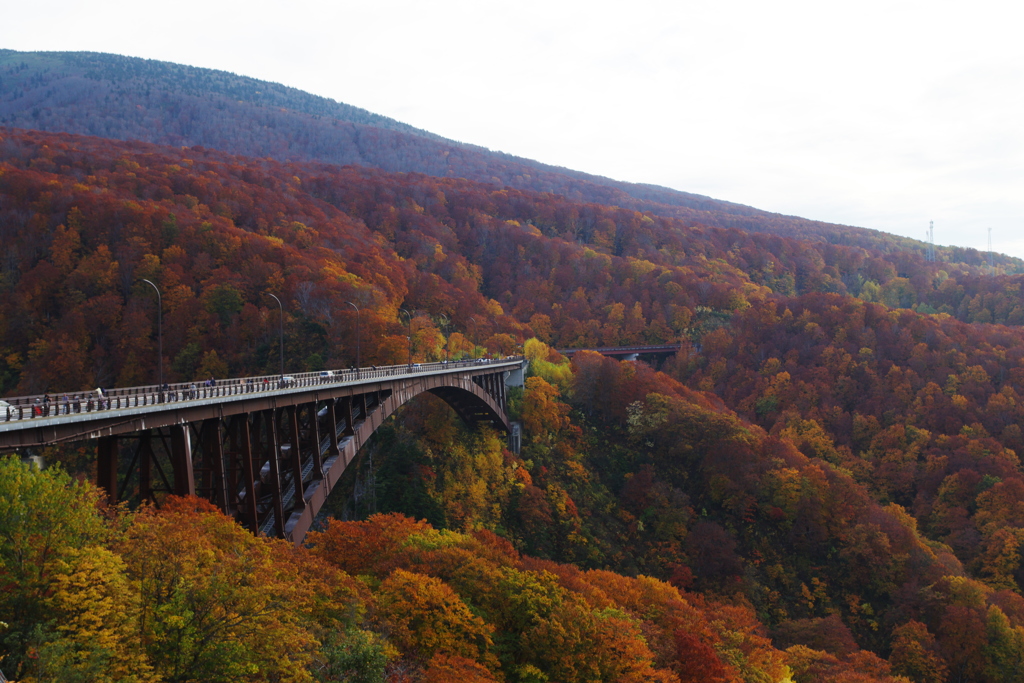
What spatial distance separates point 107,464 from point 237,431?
741 centimetres

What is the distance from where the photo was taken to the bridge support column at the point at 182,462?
21.9 m

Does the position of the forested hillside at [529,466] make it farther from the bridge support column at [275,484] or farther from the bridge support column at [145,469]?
the bridge support column at [275,484]

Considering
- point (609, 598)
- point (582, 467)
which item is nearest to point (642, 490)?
point (582, 467)

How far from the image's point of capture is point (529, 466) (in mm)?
65875

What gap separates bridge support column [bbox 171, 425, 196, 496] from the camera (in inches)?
864

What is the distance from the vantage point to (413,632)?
21.8 meters

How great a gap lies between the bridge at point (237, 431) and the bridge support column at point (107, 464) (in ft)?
0.10

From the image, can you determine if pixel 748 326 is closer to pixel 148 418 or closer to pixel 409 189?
pixel 409 189

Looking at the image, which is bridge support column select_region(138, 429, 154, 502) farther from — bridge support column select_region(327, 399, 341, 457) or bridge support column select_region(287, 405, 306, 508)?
Result: bridge support column select_region(327, 399, 341, 457)

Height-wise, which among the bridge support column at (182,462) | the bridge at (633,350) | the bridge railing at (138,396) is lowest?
the bridge at (633,350)

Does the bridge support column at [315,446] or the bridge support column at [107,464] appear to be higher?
the bridge support column at [107,464]

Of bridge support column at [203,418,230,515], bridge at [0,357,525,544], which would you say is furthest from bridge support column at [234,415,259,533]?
bridge support column at [203,418,230,515]

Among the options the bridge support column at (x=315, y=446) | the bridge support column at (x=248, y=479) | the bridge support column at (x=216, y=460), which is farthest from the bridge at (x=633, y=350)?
the bridge support column at (x=216, y=460)

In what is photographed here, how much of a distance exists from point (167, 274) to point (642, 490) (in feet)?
164
